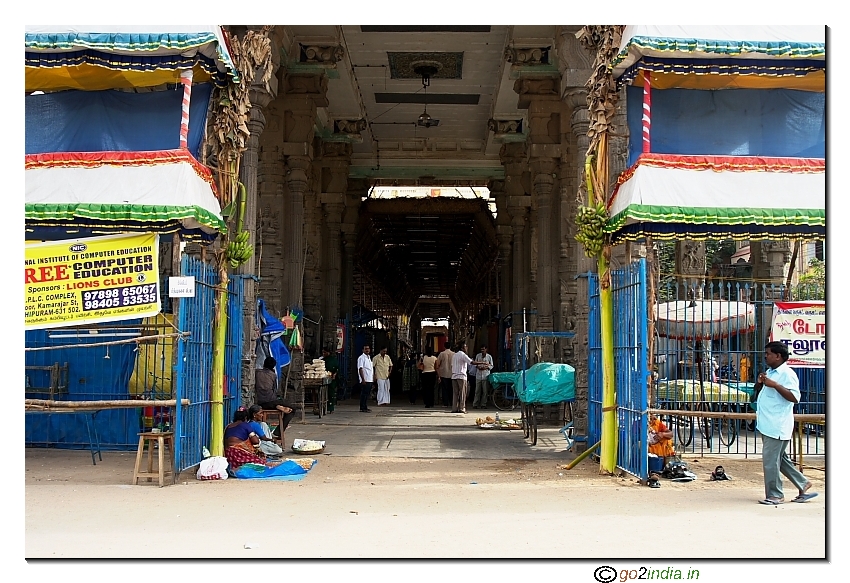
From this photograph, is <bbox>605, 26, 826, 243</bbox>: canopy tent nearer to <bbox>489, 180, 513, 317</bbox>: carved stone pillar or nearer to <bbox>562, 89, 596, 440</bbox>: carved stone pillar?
<bbox>562, 89, 596, 440</bbox>: carved stone pillar

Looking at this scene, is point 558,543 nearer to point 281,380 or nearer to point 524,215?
point 281,380

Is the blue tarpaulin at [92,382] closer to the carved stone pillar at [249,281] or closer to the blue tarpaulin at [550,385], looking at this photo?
the carved stone pillar at [249,281]

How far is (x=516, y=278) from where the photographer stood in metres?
22.3

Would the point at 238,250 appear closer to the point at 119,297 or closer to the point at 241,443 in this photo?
the point at 119,297

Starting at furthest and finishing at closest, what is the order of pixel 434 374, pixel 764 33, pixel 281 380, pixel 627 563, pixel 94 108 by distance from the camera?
pixel 434 374 < pixel 281 380 < pixel 94 108 < pixel 764 33 < pixel 627 563

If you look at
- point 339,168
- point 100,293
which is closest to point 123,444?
point 100,293

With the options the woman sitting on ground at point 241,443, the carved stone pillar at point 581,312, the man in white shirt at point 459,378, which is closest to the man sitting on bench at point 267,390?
the woman sitting on ground at point 241,443

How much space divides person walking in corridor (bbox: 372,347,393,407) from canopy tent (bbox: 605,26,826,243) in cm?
1124

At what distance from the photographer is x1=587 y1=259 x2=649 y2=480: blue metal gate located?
342 inches

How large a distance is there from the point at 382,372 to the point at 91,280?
1188 cm

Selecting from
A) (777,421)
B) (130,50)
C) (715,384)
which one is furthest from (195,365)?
(715,384)

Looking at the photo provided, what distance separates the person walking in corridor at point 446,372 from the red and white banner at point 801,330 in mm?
9402

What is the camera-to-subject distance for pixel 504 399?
20594mm

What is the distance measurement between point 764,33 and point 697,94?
52.1 inches
